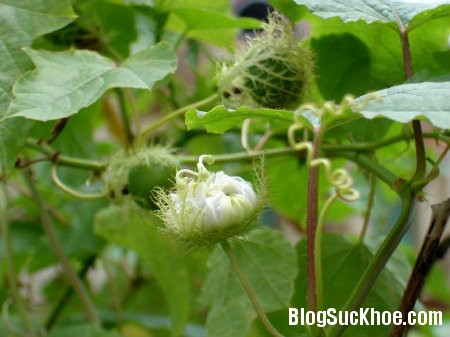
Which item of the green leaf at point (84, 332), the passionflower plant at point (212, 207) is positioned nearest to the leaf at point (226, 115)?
the passionflower plant at point (212, 207)

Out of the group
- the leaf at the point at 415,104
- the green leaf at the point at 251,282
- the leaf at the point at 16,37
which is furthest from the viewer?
the green leaf at the point at 251,282

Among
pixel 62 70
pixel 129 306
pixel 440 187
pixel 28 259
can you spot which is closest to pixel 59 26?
pixel 62 70

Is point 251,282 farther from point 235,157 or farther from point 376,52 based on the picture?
point 376,52

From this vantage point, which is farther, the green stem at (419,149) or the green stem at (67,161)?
the green stem at (67,161)

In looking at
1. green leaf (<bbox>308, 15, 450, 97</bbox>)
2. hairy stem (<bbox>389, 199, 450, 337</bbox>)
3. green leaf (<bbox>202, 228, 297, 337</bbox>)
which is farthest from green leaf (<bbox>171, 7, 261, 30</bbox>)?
hairy stem (<bbox>389, 199, 450, 337</bbox>)

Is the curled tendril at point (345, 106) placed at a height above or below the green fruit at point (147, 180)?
above

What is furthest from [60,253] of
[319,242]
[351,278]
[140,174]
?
[319,242]

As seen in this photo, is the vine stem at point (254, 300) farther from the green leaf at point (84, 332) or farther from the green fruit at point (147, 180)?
the green leaf at point (84, 332)
